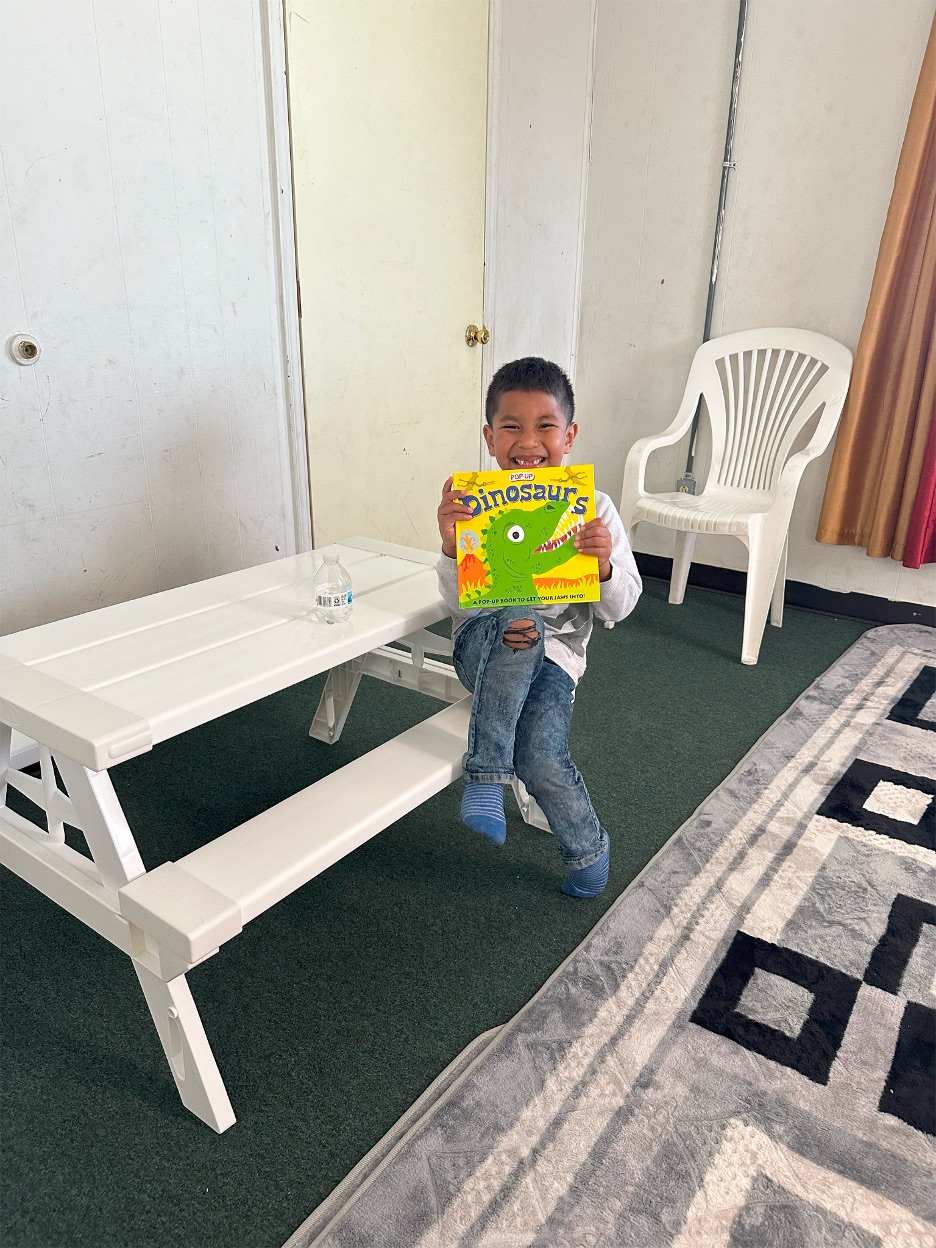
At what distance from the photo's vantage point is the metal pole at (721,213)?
9.59 ft

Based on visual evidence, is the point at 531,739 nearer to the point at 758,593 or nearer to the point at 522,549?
the point at 522,549

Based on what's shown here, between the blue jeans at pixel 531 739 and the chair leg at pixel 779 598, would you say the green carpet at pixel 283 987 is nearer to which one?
the blue jeans at pixel 531 739

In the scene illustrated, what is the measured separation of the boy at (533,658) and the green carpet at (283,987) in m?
0.21

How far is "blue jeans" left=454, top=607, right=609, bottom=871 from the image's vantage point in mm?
1467

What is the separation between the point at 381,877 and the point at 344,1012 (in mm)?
348

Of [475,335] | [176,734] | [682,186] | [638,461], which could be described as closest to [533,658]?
[176,734]

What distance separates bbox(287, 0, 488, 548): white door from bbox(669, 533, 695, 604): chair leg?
3.07ft

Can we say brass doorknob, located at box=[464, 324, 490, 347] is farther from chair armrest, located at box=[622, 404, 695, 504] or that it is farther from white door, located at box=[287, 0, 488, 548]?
chair armrest, located at box=[622, 404, 695, 504]

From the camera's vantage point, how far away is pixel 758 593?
2.67 meters

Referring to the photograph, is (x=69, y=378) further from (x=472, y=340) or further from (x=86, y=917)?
(x=472, y=340)

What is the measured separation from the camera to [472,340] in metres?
3.13

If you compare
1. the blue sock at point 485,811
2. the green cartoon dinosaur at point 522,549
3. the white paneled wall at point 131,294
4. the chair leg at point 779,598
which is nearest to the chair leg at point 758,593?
the chair leg at point 779,598

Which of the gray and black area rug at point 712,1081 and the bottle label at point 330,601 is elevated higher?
the bottle label at point 330,601

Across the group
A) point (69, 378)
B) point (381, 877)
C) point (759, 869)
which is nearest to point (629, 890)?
point (759, 869)
